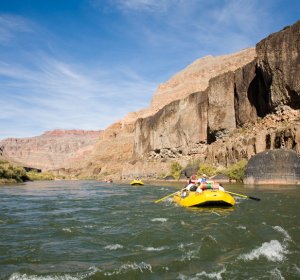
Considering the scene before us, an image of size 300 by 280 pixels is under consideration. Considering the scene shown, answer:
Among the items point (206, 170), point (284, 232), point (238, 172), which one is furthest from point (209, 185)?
point (206, 170)

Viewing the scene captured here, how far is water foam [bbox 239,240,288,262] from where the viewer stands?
25.4 feet

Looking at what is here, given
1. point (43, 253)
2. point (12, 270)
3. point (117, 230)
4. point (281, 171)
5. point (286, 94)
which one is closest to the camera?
point (12, 270)

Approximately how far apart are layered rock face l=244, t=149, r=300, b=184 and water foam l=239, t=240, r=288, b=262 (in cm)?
2537

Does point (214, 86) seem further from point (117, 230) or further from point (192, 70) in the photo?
point (192, 70)

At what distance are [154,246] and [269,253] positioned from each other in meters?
2.81

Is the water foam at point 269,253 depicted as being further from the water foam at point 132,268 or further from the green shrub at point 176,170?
the green shrub at point 176,170

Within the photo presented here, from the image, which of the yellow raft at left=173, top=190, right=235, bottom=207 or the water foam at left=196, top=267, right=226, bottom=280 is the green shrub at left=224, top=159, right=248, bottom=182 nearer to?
the yellow raft at left=173, top=190, right=235, bottom=207

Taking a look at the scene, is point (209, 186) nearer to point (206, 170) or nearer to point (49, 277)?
point (49, 277)

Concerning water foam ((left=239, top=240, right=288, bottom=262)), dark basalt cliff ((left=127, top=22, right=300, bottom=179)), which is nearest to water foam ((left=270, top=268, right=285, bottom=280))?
water foam ((left=239, top=240, right=288, bottom=262))

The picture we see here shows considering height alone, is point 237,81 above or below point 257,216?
above

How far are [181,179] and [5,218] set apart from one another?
39.2 metres

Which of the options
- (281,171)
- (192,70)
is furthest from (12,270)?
(192,70)

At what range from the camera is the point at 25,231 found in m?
11.6

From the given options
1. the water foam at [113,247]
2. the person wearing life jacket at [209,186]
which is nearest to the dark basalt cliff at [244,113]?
the person wearing life jacket at [209,186]
